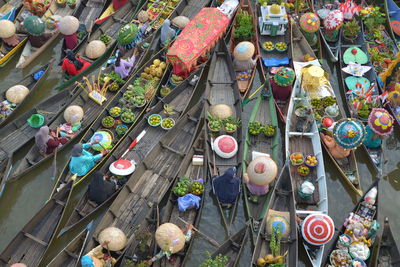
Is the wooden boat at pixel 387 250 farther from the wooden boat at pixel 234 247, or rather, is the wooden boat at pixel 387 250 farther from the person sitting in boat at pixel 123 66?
the person sitting in boat at pixel 123 66

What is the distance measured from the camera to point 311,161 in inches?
688

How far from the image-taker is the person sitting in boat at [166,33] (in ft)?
73.3

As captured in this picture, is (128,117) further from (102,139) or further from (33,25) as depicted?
(33,25)

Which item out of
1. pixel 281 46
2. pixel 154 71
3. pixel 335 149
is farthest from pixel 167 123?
pixel 281 46

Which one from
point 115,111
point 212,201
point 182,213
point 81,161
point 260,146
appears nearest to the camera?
point 182,213

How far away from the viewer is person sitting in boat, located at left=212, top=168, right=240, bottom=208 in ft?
51.4

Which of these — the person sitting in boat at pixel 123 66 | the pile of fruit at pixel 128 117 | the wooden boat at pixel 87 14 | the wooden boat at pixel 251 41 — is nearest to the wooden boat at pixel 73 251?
the pile of fruit at pixel 128 117

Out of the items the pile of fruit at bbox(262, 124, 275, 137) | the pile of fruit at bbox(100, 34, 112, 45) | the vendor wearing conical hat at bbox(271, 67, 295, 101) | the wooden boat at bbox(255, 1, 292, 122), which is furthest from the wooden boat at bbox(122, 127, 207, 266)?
the pile of fruit at bbox(100, 34, 112, 45)

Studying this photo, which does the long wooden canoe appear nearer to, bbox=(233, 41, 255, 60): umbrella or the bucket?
bbox=(233, 41, 255, 60): umbrella

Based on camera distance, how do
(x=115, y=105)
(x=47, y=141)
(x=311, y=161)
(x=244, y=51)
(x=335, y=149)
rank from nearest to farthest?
1. (x=311, y=161)
2. (x=47, y=141)
3. (x=335, y=149)
4. (x=115, y=105)
5. (x=244, y=51)

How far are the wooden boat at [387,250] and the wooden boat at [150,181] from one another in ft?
28.6

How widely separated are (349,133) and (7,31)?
752 inches

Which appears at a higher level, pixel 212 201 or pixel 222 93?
pixel 222 93

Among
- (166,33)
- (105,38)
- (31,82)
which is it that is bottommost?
(31,82)
